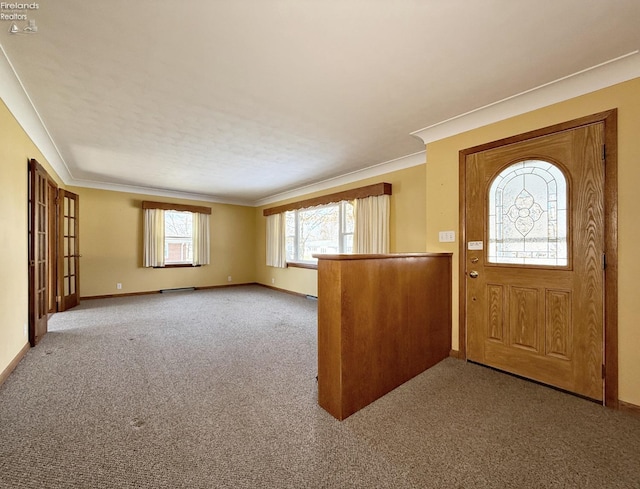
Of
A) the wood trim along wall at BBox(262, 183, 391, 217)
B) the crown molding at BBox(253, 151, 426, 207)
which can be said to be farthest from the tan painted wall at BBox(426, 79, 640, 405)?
the wood trim along wall at BBox(262, 183, 391, 217)

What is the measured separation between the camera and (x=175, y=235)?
6.87 meters

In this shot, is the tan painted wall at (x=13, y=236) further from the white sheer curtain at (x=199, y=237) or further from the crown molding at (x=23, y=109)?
the white sheer curtain at (x=199, y=237)

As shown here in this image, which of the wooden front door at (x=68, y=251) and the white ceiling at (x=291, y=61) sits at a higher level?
the white ceiling at (x=291, y=61)

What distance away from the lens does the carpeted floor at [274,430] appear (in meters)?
1.42

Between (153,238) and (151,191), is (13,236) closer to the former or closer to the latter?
(153,238)

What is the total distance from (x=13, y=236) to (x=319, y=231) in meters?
4.50

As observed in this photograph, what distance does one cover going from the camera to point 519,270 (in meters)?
2.52

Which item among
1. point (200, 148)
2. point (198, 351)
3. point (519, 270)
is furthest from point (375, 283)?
point (200, 148)

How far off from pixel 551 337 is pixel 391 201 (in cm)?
276

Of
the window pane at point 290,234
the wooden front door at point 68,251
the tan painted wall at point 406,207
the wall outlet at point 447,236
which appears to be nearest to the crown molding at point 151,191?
the wooden front door at point 68,251

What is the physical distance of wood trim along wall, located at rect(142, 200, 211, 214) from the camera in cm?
629

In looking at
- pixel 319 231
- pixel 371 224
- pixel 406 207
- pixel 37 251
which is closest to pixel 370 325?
pixel 406 207

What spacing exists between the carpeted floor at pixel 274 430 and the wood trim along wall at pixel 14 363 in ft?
0.15

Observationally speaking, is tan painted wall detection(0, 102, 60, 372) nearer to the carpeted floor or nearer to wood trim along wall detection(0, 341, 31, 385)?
wood trim along wall detection(0, 341, 31, 385)
